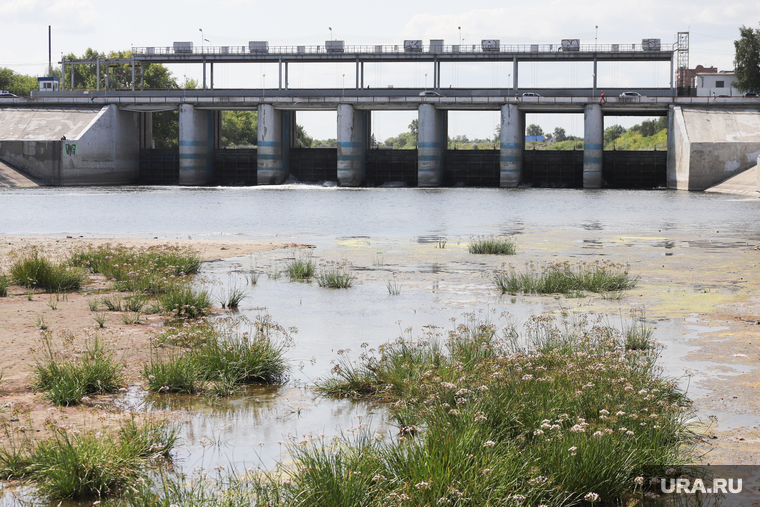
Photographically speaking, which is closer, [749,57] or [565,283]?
[565,283]

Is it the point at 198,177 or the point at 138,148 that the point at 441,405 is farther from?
the point at 138,148

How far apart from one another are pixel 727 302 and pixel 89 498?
1043cm

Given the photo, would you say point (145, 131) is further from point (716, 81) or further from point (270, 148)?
point (716, 81)

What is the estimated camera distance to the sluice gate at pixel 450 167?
2758 inches

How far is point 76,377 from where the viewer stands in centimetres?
762

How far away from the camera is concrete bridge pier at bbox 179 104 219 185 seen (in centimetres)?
7244

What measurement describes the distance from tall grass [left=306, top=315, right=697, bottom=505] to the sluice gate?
6379 centimetres

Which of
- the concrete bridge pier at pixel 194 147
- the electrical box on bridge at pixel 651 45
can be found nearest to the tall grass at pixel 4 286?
the concrete bridge pier at pixel 194 147

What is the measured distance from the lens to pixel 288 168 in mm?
77062

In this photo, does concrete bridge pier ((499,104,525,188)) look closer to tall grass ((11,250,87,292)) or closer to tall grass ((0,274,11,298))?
tall grass ((11,250,87,292))

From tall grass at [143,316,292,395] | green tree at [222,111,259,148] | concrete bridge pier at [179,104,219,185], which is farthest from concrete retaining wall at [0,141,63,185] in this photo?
green tree at [222,111,259,148]

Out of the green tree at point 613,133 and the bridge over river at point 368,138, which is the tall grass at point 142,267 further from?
the green tree at point 613,133

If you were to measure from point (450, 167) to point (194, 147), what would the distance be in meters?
22.5

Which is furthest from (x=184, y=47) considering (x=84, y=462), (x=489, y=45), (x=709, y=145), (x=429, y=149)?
(x=84, y=462)
